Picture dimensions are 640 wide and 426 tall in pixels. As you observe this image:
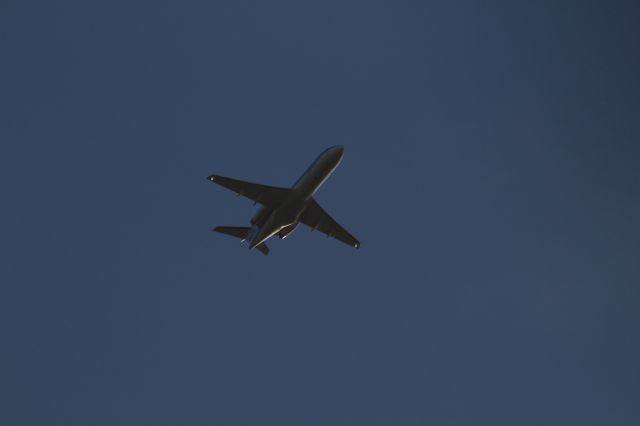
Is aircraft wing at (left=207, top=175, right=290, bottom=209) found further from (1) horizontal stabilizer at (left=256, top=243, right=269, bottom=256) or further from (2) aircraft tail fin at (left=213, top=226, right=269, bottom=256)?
(1) horizontal stabilizer at (left=256, top=243, right=269, bottom=256)

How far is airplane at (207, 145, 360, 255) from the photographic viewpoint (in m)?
78.2

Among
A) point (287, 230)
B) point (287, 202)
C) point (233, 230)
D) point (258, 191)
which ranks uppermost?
point (287, 202)

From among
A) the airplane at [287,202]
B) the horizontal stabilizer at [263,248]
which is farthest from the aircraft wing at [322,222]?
the horizontal stabilizer at [263,248]

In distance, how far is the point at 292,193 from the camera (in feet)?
268

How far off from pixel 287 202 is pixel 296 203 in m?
0.95

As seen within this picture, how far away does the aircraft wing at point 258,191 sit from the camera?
82.3 meters

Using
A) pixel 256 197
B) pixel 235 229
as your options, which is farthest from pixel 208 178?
pixel 235 229

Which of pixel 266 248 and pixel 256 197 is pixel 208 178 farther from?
pixel 266 248

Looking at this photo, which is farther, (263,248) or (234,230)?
(263,248)

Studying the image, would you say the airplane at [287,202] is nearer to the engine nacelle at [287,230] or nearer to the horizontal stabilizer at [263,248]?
the engine nacelle at [287,230]

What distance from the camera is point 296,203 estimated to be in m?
82.4

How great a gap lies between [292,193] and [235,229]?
1209 centimetres

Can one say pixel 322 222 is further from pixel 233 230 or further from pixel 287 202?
pixel 233 230

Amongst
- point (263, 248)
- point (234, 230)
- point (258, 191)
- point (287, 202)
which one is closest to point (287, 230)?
point (287, 202)
